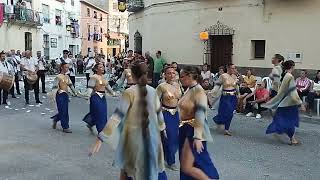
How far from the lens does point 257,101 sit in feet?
40.7

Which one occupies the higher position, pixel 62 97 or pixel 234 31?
pixel 234 31

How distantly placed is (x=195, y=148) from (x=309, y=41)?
11.1 metres

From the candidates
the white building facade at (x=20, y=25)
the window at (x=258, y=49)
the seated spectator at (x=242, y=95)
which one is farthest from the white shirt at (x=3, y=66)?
the white building facade at (x=20, y=25)

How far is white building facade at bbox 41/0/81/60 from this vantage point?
37.9 metres

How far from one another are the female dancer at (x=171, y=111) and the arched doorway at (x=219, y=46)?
1024 centimetres

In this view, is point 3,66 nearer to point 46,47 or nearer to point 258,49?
point 258,49

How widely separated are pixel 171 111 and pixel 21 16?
27.0m

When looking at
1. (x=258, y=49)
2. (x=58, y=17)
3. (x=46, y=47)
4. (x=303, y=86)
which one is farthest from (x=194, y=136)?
(x=58, y=17)

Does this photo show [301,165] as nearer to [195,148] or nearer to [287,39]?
[195,148]

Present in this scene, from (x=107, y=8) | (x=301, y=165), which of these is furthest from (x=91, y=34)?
(x=301, y=165)

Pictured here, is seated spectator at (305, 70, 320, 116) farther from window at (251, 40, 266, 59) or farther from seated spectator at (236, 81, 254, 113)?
window at (251, 40, 266, 59)

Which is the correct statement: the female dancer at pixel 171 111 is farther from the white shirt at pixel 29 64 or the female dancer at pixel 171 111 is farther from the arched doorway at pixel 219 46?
the arched doorway at pixel 219 46

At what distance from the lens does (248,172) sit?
670 cm

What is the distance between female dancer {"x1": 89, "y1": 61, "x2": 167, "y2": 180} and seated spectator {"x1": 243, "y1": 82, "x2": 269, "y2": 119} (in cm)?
788
